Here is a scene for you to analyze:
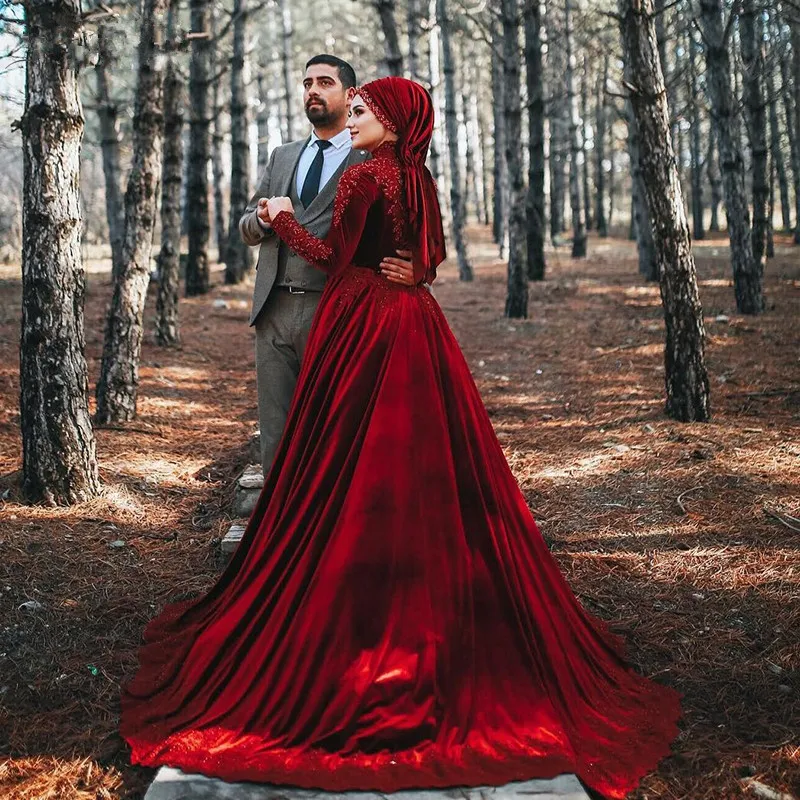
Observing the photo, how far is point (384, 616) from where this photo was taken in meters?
3.19

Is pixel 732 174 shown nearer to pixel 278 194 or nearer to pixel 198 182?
pixel 198 182

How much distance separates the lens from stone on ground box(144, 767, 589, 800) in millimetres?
2734

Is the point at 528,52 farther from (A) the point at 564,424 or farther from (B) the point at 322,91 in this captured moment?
(B) the point at 322,91

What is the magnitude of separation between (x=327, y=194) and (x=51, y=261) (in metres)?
1.86

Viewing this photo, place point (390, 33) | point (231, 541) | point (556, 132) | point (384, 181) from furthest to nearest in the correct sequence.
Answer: point (556, 132) → point (390, 33) → point (231, 541) → point (384, 181)

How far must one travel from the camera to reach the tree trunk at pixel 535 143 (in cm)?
1618

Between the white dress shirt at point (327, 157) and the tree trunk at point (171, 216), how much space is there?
590 cm

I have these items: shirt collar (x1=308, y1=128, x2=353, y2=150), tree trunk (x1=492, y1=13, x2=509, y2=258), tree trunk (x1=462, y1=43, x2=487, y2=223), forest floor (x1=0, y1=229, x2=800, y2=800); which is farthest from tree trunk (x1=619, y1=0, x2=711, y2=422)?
tree trunk (x1=462, y1=43, x2=487, y2=223)

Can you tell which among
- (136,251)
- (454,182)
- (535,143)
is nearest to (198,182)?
(454,182)

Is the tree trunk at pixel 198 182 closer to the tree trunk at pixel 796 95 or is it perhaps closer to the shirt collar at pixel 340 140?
the tree trunk at pixel 796 95

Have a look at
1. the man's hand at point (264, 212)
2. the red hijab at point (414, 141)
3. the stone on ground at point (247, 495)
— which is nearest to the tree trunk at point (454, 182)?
the stone on ground at point (247, 495)

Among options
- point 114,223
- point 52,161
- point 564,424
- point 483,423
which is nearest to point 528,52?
point 114,223

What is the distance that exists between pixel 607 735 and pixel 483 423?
129 centimetres

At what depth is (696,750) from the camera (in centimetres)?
311
